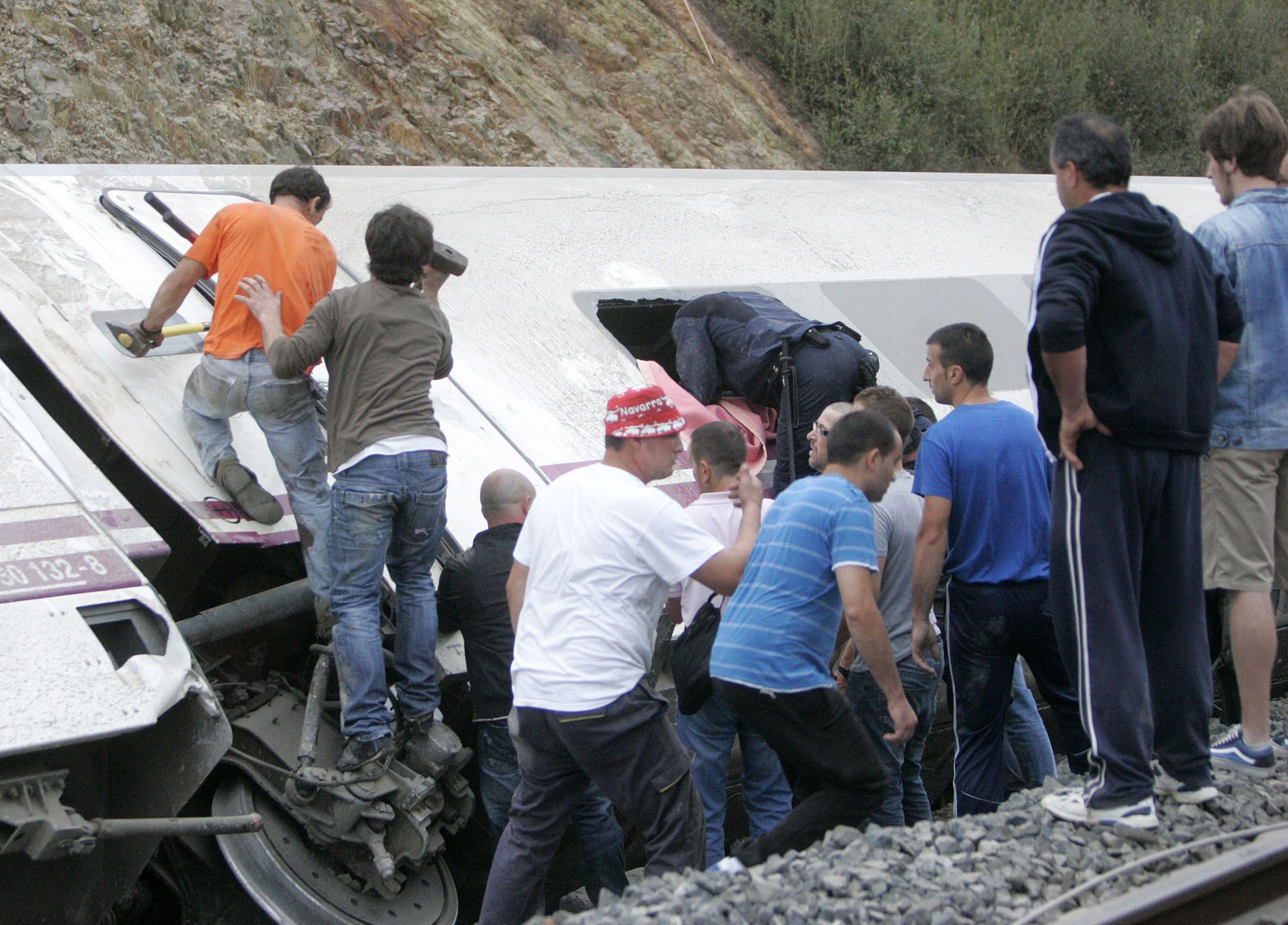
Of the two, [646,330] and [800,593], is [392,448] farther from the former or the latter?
[646,330]

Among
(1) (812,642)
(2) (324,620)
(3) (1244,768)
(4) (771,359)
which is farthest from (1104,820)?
(4) (771,359)

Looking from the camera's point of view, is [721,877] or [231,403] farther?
[231,403]

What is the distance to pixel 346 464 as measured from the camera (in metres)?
4.07

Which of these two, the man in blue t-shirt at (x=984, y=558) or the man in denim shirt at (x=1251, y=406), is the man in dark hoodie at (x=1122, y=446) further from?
the man in blue t-shirt at (x=984, y=558)

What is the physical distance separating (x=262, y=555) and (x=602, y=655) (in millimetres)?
1821

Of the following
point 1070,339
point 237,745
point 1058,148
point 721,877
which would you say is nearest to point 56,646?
point 237,745

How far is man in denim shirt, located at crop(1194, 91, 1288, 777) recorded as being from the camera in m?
3.87

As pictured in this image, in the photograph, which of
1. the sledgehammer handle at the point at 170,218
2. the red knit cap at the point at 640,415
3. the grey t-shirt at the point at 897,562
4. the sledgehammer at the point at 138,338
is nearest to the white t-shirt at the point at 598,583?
the red knit cap at the point at 640,415

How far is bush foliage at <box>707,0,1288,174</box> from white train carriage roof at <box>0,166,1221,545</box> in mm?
5403

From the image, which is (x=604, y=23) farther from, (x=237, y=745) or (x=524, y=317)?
(x=237, y=745)

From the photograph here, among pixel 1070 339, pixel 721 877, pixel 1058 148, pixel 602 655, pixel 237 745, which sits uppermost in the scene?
pixel 1058 148

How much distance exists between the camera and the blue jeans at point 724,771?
4285 millimetres

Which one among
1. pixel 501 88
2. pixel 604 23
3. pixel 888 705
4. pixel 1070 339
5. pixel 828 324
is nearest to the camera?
pixel 1070 339

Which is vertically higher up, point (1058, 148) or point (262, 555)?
point (1058, 148)
